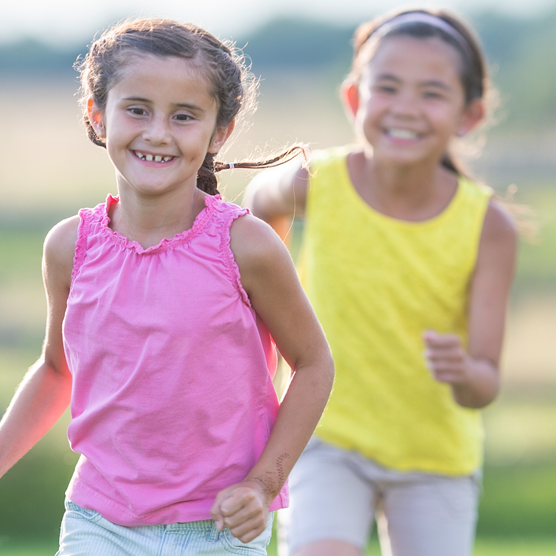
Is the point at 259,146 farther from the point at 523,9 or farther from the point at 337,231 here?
the point at 523,9

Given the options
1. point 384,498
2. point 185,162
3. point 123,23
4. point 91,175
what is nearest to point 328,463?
point 384,498

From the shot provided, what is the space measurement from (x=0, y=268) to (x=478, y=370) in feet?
37.6

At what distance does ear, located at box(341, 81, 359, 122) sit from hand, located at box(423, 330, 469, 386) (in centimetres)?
114

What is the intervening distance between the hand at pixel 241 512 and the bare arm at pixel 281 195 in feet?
4.81

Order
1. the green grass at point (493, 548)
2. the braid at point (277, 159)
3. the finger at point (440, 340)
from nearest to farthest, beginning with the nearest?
1. the braid at point (277, 159)
2. the finger at point (440, 340)
3. the green grass at point (493, 548)

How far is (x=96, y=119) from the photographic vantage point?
2.11 meters

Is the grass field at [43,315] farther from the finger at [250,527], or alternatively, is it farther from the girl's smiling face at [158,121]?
the finger at [250,527]

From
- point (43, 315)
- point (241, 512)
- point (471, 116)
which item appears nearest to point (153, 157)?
point (241, 512)

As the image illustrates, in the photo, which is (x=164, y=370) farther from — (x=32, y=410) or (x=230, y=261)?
(x=32, y=410)

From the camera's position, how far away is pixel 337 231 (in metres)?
3.21

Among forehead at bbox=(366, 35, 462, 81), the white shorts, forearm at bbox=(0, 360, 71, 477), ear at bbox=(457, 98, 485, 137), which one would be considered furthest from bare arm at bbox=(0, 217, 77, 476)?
ear at bbox=(457, 98, 485, 137)

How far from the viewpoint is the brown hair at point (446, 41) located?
3.28 meters

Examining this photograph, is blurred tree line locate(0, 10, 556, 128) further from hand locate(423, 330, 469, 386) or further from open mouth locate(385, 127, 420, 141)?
hand locate(423, 330, 469, 386)

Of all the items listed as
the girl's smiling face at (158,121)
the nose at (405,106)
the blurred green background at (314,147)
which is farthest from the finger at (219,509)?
the nose at (405,106)
